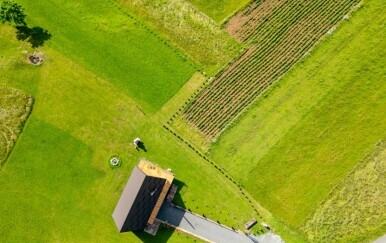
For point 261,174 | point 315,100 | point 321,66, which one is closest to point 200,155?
point 261,174

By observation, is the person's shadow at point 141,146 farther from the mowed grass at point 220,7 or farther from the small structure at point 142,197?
the mowed grass at point 220,7

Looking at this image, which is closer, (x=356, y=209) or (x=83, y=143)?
(x=356, y=209)

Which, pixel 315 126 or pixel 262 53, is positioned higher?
pixel 262 53

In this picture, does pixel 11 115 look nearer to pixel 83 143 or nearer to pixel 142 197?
pixel 83 143

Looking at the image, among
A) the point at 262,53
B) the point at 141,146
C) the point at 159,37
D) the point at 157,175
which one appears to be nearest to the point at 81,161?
the point at 141,146

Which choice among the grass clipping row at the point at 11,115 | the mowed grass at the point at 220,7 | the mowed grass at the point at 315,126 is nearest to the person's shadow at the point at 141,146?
the mowed grass at the point at 315,126

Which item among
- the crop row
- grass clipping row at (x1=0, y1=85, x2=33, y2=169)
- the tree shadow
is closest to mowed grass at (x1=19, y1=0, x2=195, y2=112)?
the tree shadow

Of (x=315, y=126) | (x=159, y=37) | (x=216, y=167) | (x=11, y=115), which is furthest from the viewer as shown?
(x=159, y=37)
